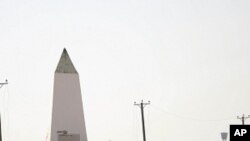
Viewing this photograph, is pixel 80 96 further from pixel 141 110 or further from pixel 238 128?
pixel 141 110

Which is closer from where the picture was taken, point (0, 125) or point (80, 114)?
point (80, 114)

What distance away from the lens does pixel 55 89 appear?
146ft

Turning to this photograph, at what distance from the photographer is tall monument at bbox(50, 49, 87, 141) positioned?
146 feet

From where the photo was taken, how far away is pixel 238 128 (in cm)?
3462

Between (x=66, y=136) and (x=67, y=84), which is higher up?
(x=67, y=84)

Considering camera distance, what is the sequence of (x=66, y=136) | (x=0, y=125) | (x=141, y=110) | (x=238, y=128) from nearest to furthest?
1. (x=238, y=128)
2. (x=66, y=136)
3. (x=0, y=125)
4. (x=141, y=110)

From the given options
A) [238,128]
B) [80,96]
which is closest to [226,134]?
[80,96]

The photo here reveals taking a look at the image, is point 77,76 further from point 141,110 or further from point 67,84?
point 141,110

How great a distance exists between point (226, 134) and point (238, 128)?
4081cm

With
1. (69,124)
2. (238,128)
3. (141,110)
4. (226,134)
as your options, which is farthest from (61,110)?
(141,110)

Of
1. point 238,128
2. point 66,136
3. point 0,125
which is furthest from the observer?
point 0,125

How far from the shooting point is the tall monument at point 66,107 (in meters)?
44.4

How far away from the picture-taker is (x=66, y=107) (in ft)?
146

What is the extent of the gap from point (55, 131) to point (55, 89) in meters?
2.41
